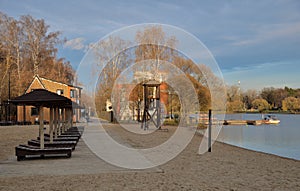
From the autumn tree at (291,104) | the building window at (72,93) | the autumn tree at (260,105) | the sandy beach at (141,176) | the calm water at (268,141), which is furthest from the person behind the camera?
the autumn tree at (291,104)

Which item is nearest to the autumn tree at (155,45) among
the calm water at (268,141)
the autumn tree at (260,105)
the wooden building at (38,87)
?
the calm water at (268,141)

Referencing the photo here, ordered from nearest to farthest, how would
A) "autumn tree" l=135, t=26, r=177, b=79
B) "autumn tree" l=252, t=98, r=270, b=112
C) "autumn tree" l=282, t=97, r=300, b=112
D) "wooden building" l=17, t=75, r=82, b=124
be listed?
Result: "autumn tree" l=135, t=26, r=177, b=79 < "wooden building" l=17, t=75, r=82, b=124 < "autumn tree" l=252, t=98, r=270, b=112 < "autumn tree" l=282, t=97, r=300, b=112

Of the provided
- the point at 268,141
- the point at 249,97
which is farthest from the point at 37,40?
the point at 249,97

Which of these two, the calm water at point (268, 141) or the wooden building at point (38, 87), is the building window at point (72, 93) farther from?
the calm water at point (268, 141)

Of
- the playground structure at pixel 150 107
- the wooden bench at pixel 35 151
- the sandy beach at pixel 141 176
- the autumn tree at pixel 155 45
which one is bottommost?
the sandy beach at pixel 141 176

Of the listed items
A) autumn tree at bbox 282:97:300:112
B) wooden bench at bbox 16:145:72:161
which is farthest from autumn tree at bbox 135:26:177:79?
autumn tree at bbox 282:97:300:112

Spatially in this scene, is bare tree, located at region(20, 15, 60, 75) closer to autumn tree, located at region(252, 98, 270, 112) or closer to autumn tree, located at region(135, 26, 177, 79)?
autumn tree, located at region(135, 26, 177, 79)

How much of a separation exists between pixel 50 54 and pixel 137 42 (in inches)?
448

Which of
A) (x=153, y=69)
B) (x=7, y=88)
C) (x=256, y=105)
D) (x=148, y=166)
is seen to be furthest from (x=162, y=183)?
(x=256, y=105)

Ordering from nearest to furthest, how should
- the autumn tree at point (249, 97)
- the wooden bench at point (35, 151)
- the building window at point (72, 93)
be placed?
the wooden bench at point (35, 151) < the building window at point (72, 93) < the autumn tree at point (249, 97)

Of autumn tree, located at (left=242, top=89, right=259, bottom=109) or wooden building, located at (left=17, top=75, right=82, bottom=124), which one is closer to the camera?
wooden building, located at (left=17, top=75, right=82, bottom=124)

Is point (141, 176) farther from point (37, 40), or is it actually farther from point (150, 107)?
point (37, 40)

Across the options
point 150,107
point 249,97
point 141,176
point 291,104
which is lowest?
point 141,176

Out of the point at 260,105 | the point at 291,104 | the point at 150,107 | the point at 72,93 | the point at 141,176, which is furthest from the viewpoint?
the point at 291,104
